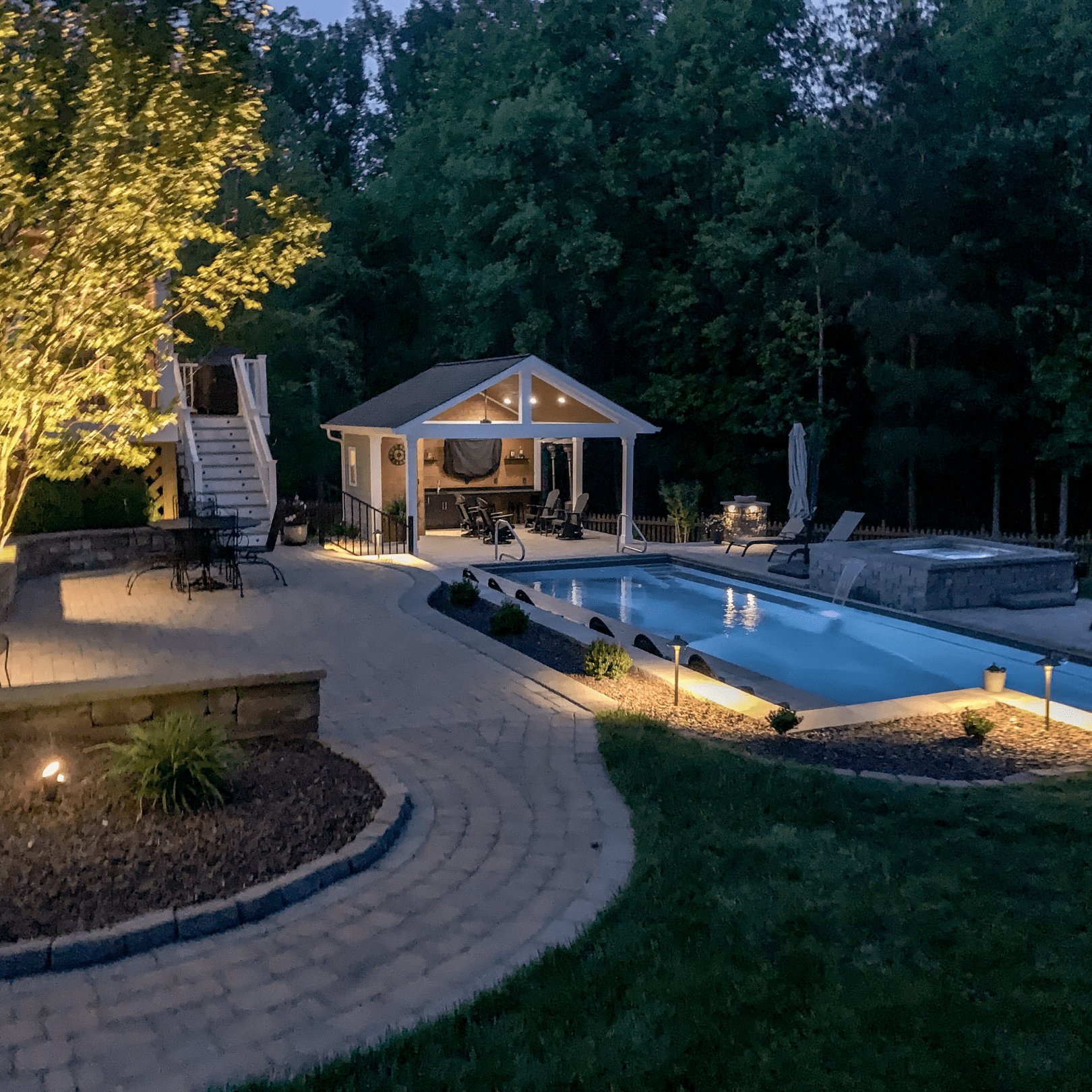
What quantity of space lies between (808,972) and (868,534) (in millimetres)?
18425

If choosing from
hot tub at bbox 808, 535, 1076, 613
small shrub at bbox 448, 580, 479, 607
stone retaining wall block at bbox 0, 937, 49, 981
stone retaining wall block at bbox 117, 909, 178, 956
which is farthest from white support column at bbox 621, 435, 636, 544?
stone retaining wall block at bbox 0, 937, 49, 981

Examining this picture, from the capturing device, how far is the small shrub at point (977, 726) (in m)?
8.08

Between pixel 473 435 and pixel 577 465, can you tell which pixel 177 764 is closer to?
pixel 473 435

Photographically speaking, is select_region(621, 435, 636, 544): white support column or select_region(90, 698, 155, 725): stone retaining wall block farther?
select_region(621, 435, 636, 544): white support column

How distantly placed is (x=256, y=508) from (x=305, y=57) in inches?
1171

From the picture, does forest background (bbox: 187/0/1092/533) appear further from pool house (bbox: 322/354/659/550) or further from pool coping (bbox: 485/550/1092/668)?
pool coping (bbox: 485/550/1092/668)

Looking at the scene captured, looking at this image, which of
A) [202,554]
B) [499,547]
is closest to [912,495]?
[499,547]

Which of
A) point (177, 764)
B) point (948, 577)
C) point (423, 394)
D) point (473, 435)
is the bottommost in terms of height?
point (177, 764)

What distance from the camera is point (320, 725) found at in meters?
7.80

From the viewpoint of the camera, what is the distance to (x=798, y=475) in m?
20.5

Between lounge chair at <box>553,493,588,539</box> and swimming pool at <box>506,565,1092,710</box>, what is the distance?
261 centimetres

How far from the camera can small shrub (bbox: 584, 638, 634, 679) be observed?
9.62 m

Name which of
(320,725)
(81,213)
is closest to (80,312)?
(81,213)

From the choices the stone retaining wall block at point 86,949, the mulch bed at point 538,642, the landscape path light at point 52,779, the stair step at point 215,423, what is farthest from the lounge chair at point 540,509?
the stone retaining wall block at point 86,949
